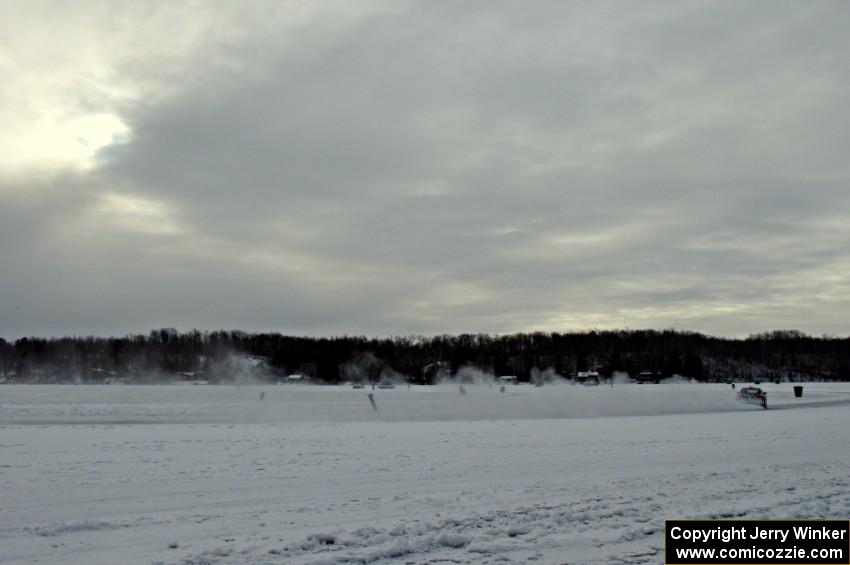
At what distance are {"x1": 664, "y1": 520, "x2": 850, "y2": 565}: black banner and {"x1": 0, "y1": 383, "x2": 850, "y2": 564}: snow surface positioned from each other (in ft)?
1.17

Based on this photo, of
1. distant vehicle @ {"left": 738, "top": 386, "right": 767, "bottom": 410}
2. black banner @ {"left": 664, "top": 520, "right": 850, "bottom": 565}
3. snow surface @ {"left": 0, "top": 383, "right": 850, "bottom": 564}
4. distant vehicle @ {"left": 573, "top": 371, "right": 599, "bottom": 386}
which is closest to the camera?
black banner @ {"left": 664, "top": 520, "right": 850, "bottom": 565}

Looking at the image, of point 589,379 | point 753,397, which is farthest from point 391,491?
point 589,379

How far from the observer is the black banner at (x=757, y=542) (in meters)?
9.24

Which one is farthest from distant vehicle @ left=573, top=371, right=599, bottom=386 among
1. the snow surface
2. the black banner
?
the black banner

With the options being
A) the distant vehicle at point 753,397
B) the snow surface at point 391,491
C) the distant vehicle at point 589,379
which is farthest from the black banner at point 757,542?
the distant vehicle at point 589,379

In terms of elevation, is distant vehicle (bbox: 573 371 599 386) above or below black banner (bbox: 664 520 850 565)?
below

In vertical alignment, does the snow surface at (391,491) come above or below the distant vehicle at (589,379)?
above

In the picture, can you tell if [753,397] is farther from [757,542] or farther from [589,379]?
[589,379]

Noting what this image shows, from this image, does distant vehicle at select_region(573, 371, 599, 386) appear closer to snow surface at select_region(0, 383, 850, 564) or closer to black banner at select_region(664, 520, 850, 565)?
snow surface at select_region(0, 383, 850, 564)

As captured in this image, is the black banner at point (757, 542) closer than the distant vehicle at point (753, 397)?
Yes

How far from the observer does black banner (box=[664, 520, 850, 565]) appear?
30.3 ft

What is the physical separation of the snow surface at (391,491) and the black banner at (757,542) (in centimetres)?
36

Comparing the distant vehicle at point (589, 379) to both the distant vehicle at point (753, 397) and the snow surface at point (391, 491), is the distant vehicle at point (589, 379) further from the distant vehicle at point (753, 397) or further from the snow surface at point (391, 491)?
the snow surface at point (391, 491)

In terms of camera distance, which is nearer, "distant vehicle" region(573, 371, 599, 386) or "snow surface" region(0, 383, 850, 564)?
"snow surface" region(0, 383, 850, 564)
